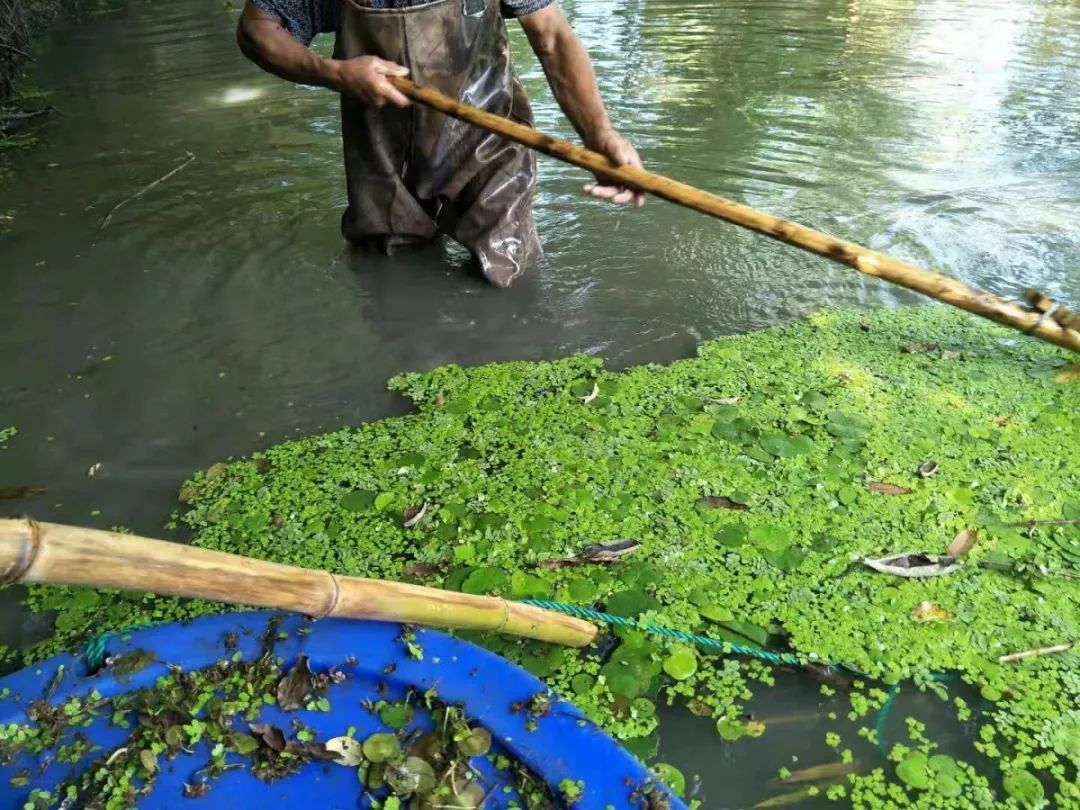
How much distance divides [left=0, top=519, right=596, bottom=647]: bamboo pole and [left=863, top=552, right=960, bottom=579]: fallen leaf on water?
2.33 feet

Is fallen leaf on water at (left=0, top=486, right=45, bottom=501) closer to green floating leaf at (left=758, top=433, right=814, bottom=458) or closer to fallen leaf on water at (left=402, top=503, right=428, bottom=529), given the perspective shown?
fallen leaf on water at (left=402, top=503, right=428, bottom=529)

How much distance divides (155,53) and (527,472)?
6.90 meters

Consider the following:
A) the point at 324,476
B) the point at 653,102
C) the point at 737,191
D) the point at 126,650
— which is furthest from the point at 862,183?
the point at 126,650

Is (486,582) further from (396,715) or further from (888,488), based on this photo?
(888,488)

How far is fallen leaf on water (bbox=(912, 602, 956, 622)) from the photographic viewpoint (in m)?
1.83

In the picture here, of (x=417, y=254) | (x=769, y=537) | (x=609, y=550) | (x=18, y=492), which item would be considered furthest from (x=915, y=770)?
(x=417, y=254)

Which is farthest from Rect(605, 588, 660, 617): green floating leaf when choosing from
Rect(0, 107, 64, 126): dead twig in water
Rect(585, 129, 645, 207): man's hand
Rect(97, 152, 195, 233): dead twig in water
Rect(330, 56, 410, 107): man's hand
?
Rect(0, 107, 64, 126): dead twig in water

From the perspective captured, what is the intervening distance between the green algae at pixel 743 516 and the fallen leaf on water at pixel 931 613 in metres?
0.01

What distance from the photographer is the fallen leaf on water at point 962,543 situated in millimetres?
1994

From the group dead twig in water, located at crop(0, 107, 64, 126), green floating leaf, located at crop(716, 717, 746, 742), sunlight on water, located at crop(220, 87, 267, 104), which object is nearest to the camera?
green floating leaf, located at crop(716, 717, 746, 742)

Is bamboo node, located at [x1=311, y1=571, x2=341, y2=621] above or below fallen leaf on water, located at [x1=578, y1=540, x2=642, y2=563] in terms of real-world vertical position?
above

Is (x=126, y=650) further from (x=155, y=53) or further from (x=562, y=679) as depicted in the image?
(x=155, y=53)

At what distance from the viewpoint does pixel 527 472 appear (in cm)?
230

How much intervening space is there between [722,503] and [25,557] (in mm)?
1583
